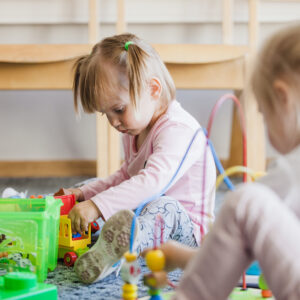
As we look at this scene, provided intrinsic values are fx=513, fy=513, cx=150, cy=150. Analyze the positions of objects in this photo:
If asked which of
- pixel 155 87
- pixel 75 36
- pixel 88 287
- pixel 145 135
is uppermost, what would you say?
pixel 75 36

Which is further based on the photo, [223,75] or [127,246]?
[223,75]

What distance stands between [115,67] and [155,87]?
0.35ft

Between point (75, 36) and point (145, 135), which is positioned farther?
point (75, 36)

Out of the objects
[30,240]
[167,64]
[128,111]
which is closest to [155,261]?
[30,240]

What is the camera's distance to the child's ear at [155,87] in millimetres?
1145

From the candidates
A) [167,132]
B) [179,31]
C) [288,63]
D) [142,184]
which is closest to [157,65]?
[167,132]

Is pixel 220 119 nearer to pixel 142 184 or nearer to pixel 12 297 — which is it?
pixel 142 184

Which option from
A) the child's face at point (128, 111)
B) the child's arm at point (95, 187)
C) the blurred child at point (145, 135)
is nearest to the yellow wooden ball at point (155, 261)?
the blurred child at point (145, 135)

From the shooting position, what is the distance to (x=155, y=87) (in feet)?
3.77

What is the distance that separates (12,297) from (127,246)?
21cm

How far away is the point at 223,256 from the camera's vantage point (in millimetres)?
522

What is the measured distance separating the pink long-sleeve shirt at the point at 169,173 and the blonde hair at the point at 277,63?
0.41 meters

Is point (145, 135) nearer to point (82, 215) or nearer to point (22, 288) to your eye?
point (82, 215)

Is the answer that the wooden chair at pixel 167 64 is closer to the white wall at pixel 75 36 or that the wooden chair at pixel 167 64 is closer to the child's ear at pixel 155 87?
the white wall at pixel 75 36
